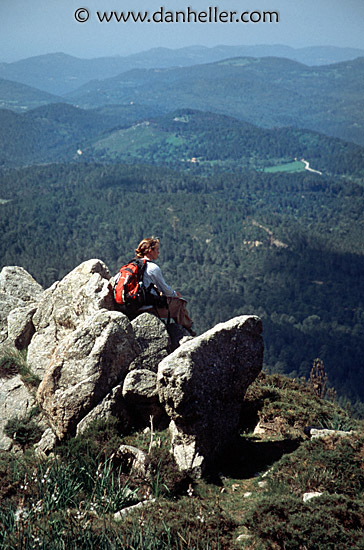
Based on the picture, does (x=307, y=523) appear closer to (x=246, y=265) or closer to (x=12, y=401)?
(x=12, y=401)

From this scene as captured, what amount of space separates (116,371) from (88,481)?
2282 mm

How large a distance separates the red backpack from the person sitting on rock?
140 mm

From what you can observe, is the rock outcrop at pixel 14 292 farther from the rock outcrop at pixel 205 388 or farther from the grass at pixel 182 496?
the rock outcrop at pixel 205 388

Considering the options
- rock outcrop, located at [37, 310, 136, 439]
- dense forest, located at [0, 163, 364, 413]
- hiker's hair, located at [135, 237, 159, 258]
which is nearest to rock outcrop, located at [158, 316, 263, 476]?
rock outcrop, located at [37, 310, 136, 439]

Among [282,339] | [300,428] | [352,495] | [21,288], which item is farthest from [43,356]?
[282,339]

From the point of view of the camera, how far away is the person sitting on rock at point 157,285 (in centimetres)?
1124

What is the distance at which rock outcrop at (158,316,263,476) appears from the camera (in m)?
8.72

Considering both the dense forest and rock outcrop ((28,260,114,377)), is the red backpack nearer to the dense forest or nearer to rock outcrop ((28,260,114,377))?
rock outcrop ((28,260,114,377))

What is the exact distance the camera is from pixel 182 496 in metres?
8.09

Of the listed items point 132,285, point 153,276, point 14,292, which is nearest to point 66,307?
point 132,285

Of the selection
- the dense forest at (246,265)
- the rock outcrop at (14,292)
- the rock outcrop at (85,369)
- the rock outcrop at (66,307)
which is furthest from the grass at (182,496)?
the dense forest at (246,265)

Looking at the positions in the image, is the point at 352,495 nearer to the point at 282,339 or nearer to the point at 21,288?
the point at 21,288

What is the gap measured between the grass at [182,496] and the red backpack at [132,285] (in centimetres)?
274

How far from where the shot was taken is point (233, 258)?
176 m
